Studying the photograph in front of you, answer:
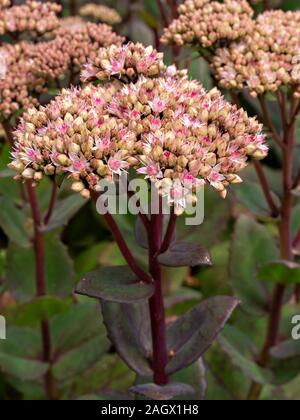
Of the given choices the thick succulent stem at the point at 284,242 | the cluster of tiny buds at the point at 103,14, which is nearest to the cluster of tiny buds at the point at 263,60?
the thick succulent stem at the point at 284,242

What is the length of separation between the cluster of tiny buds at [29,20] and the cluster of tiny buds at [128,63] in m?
0.52

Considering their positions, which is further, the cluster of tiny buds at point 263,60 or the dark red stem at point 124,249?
the cluster of tiny buds at point 263,60

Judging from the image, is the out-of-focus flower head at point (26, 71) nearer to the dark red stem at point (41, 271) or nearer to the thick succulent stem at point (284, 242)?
the dark red stem at point (41, 271)

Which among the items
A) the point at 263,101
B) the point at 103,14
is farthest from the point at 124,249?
the point at 103,14

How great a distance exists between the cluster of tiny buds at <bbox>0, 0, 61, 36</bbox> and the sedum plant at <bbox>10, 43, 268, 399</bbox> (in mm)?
500

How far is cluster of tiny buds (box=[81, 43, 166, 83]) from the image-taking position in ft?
5.29

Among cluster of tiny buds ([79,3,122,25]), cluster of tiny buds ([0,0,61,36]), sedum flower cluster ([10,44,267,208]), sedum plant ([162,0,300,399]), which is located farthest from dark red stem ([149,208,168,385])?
cluster of tiny buds ([79,3,122,25])

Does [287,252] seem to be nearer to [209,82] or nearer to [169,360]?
[169,360]

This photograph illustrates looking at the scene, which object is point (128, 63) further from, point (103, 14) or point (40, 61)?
point (103, 14)

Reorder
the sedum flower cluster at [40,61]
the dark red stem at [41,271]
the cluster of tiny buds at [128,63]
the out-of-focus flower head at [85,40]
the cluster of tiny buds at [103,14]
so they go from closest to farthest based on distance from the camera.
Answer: the cluster of tiny buds at [128,63]
the sedum flower cluster at [40,61]
the out-of-focus flower head at [85,40]
the dark red stem at [41,271]
the cluster of tiny buds at [103,14]

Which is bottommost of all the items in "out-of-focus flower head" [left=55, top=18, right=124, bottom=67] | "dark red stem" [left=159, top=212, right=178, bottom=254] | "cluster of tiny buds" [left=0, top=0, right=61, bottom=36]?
"dark red stem" [left=159, top=212, right=178, bottom=254]

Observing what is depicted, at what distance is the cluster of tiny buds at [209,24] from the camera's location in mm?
1849

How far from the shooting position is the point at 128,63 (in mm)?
1626

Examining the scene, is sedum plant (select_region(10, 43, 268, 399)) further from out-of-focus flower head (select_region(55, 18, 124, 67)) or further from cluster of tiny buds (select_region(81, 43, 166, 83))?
out-of-focus flower head (select_region(55, 18, 124, 67))
